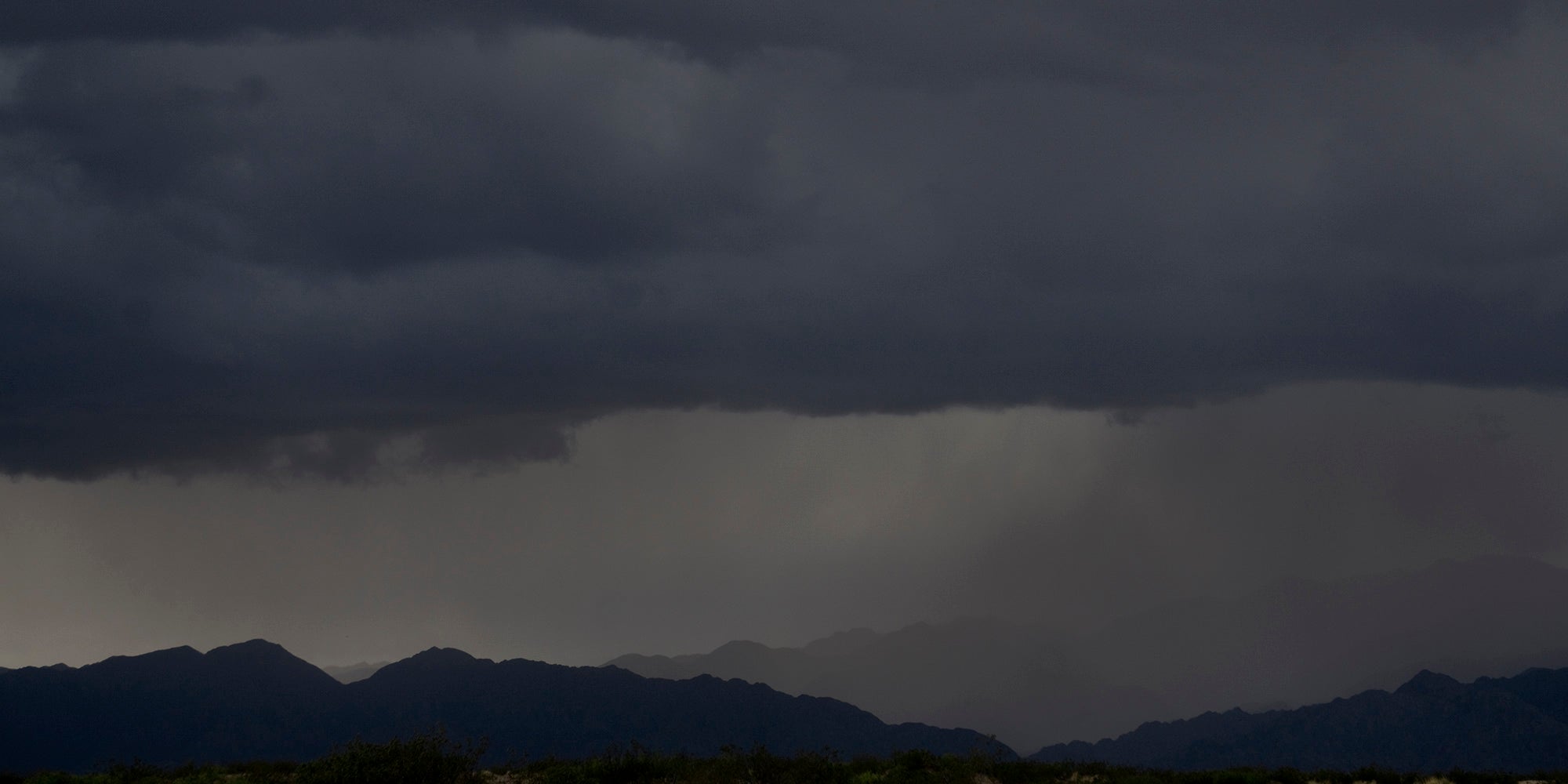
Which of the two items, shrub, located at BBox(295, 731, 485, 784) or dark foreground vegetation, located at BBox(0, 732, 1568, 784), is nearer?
shrub, located at BBox(295, 731, 485, 784)

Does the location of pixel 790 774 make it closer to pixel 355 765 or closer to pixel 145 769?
pixel 355 765

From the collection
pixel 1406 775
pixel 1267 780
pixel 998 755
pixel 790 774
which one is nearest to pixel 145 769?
pixel 790 774

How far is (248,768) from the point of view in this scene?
48469 millimetres

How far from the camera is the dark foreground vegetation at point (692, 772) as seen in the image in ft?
125

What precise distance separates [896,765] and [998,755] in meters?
3.94

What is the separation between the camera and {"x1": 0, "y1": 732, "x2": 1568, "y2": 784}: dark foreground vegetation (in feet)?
125

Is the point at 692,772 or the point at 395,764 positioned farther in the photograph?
the point at 692,772

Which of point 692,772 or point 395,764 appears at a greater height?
point 395,764

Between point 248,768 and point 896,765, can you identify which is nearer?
point 896,765

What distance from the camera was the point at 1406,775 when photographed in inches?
1667

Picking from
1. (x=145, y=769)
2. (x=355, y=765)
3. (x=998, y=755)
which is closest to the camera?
(x=355, y=765)

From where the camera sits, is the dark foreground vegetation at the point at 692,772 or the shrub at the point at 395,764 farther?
the dark foreground vegetation at the point at 692,772

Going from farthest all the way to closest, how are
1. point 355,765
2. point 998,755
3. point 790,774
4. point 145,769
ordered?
1. point 145,769
2. point 998,755
3. point 790,774
4. point 355,765

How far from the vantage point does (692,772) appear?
43406 mm
